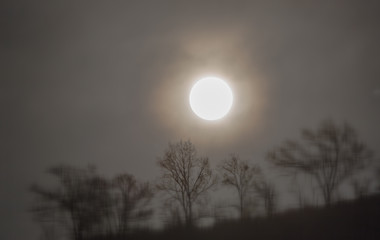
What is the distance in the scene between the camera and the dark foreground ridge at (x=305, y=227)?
28.8m

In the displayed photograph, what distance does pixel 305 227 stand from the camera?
99.3 feet

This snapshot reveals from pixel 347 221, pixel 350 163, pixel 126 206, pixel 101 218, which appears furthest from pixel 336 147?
pixel 101 218

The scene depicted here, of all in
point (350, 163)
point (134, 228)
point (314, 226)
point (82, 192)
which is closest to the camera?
point (314, 226)

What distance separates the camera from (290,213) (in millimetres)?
Result: 33875

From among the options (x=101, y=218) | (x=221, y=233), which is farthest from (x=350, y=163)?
(x=101, y=218)

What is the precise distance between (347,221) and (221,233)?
1051 centimetres

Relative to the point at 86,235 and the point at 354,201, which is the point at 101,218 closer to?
the point at 86,235

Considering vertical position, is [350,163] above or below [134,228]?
above

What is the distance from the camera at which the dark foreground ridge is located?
2878cm

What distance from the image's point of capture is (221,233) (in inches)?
1278

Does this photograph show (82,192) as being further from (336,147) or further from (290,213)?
(336,147)

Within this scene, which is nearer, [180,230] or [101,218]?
[180,230]

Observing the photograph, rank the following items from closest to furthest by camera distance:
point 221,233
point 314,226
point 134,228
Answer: point 314,226
point 221,233
point 134,228

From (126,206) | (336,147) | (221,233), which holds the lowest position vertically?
(221,233)
